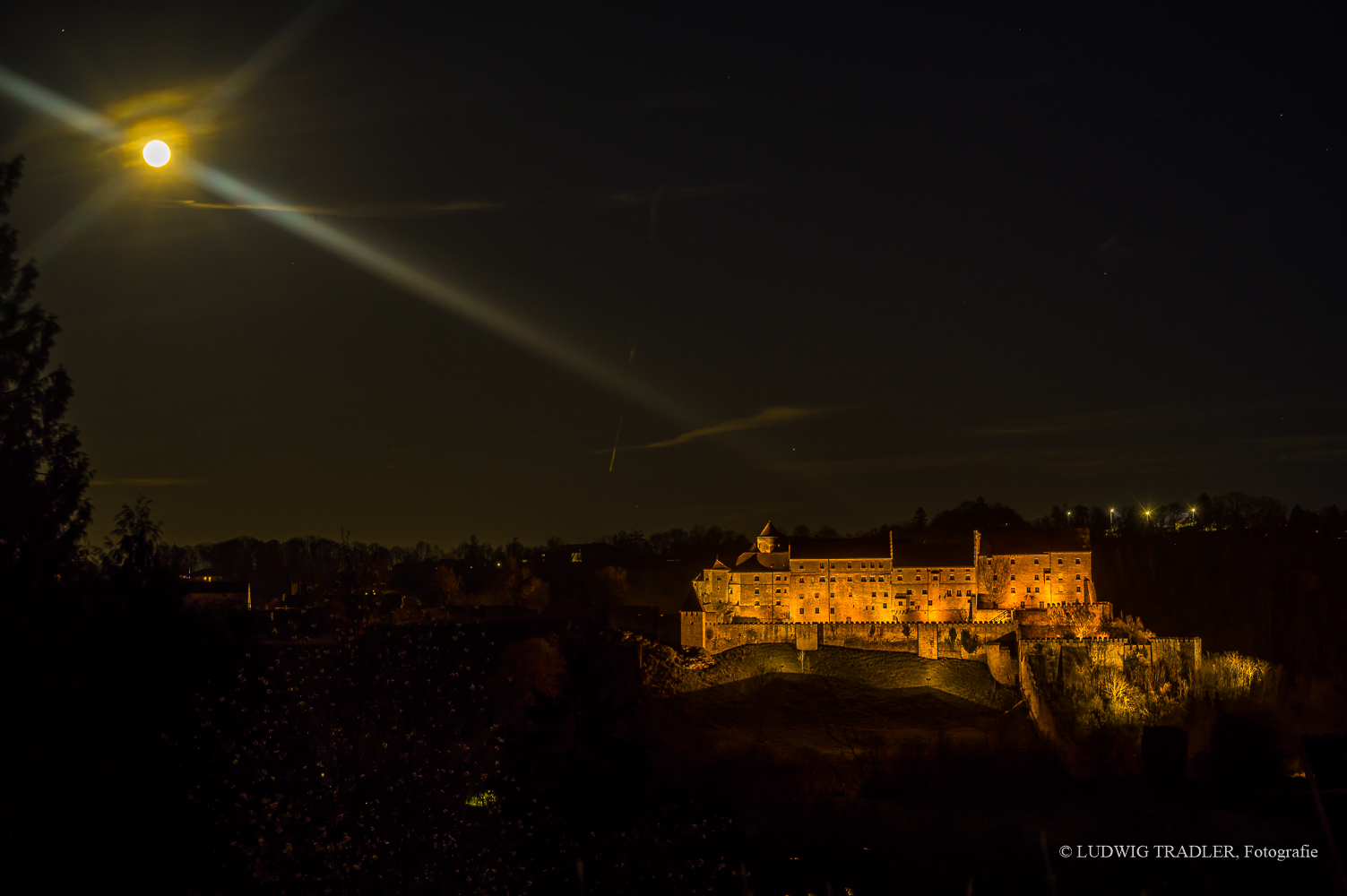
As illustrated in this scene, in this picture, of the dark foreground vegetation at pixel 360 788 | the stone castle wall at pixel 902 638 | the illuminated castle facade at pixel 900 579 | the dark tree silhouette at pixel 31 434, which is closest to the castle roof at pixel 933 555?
the illuminated castle facade at pixel 900 579

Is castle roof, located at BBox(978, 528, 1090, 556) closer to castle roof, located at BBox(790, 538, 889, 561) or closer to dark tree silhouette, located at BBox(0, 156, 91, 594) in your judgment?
castle roof, located at BBox(790, 538, 889, 561)

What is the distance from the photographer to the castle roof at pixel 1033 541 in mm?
74562

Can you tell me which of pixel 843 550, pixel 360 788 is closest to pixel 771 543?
pixel 843 550

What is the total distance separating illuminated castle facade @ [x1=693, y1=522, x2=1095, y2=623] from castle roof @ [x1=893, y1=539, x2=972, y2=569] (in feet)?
0.20

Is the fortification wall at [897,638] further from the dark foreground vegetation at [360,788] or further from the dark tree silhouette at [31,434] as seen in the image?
the dark tree silhouette at [31,434]

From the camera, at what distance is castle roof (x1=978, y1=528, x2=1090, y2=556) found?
7456cm

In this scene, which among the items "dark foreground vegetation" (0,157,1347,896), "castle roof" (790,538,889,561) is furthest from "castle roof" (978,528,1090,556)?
"dark foreground vegetation" (0,157,1347,896)

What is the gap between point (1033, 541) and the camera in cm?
7538

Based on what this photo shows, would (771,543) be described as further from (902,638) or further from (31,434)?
(31,434)

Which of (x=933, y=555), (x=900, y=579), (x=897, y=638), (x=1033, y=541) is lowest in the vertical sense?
(x=897, y=638)

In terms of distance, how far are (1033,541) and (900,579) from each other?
8.95 metres

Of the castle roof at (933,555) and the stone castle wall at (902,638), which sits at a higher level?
the castle roof at (933,555)

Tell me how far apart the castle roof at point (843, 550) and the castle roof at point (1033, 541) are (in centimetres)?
678

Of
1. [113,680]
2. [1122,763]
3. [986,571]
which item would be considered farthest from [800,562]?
[113,680]
